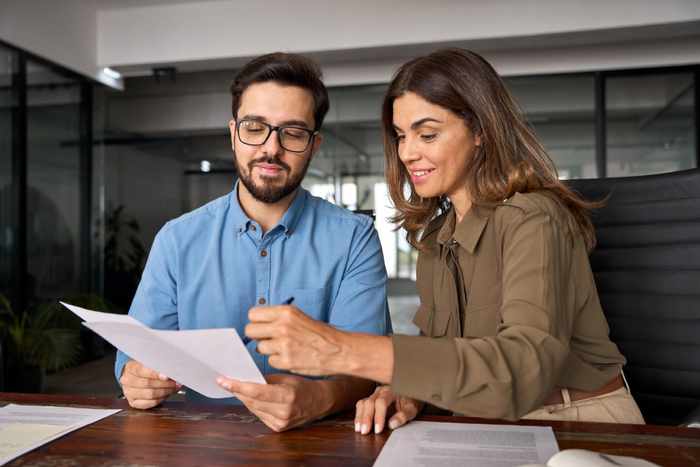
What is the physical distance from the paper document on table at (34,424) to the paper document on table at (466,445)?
54 centimetres

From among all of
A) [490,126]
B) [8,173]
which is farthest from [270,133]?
[8,173]

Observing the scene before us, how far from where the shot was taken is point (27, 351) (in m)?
4.55

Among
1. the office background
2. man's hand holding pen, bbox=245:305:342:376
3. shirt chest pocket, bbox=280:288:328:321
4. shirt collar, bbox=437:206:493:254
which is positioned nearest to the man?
shirt chest pocket, bbox=280:288:328:321

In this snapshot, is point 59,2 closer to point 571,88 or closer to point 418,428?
point 571,88

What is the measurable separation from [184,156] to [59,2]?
6.21 ft

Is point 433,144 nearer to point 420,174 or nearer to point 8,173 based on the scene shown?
point 420,174

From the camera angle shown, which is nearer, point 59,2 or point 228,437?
point 228,437

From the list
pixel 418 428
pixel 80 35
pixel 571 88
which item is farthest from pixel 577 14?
pixel 418 428

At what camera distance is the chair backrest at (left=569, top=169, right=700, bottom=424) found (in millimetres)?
1562

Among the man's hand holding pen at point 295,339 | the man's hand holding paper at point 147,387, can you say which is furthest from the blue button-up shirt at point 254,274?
the man's hand holding pen at point 295,339

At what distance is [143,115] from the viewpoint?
6.55 meters

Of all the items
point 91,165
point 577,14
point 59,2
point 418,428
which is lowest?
point 418,428

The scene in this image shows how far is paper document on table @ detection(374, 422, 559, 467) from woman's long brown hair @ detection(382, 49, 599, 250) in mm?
541

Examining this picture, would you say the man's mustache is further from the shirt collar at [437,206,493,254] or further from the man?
the shirt collar at [437,206,493,254]
